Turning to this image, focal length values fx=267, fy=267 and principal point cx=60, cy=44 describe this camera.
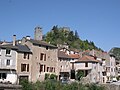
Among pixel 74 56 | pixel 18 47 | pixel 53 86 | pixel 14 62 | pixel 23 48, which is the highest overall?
pixel 18 47

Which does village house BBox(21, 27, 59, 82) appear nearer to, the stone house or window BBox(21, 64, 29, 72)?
window BBox(21, 64, 29, 72)

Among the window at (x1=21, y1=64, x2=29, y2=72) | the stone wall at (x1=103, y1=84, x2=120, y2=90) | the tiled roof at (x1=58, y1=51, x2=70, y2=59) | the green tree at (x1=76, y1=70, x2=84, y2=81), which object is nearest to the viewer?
the stone wall at (x1=103, y1=84, x2=120, y2=90)

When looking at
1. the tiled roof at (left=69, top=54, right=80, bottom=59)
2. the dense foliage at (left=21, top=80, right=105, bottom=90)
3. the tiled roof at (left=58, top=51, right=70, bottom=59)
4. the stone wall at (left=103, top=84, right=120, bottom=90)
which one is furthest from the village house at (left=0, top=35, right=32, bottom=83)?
the tiled roof at (left=69, top=54, right=80, bottom=59)

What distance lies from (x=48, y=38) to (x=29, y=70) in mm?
72227

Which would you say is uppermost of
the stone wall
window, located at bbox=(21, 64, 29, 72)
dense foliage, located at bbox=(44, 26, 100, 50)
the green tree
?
dense foliage, located at bbox=(44, 26, 100, 50)

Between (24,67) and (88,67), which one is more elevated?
(88,67)

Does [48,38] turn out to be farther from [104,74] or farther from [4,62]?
[4,62]

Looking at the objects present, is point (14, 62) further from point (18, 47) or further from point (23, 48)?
point (23, 48)

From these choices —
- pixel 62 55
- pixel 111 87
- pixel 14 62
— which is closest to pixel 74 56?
pixel 62 55

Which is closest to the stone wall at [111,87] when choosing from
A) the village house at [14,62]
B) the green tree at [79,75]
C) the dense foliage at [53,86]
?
the dense foliage at [53,86]

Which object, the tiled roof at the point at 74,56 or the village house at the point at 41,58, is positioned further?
the tiled roof at the point at 74,56

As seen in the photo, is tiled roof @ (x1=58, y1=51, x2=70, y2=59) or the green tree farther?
tiled roof @ (x1=58, y1=51, x2=70, y2=59)

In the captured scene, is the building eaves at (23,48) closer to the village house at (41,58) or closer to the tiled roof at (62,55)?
the village house at (41,58)

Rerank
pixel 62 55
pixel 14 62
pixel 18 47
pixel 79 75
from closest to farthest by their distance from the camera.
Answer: pixel 14 62, pixel 18 47, pixel 79 75, pixel 62 55
